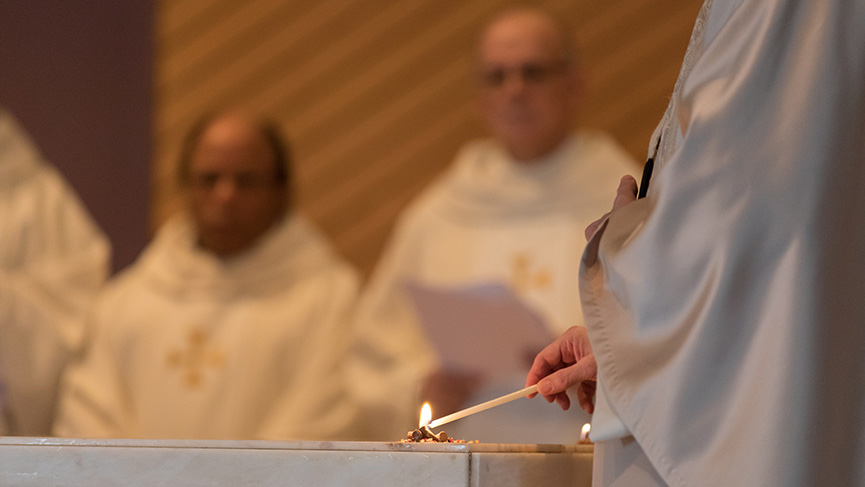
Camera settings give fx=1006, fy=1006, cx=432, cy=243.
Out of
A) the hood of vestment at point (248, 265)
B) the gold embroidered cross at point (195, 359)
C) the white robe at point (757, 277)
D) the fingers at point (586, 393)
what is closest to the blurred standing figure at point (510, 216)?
the hood of vestment at point (248, 265)

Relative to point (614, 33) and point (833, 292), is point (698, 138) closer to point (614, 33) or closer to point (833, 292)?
point (833, 292)

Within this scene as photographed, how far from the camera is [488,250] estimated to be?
4566 mm

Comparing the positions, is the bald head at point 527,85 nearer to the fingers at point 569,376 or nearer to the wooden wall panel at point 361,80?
the wooden wall panel at point 361,80

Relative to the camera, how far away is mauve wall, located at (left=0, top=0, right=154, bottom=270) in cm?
614

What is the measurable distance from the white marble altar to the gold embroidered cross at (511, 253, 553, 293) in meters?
3.05

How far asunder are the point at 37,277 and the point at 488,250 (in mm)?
2318

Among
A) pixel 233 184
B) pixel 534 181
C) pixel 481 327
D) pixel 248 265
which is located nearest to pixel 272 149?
pixel 233 184

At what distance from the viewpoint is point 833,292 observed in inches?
45.1

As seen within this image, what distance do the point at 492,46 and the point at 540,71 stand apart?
243mm

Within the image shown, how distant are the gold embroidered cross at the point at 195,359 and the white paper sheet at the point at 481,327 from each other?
99cm

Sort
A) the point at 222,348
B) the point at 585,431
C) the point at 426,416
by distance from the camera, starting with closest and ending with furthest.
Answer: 1. the point at 426,416
2. the point at 585,431
3. the point at 222,348

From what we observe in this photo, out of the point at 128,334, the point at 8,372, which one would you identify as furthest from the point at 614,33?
the point at 8,372

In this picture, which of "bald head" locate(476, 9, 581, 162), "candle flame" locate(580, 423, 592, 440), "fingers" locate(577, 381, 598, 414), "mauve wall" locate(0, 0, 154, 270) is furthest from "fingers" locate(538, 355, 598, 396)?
"mauve wall" locate(0, 0, 154, 270)

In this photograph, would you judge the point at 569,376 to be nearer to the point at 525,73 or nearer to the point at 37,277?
the point at 525,73
